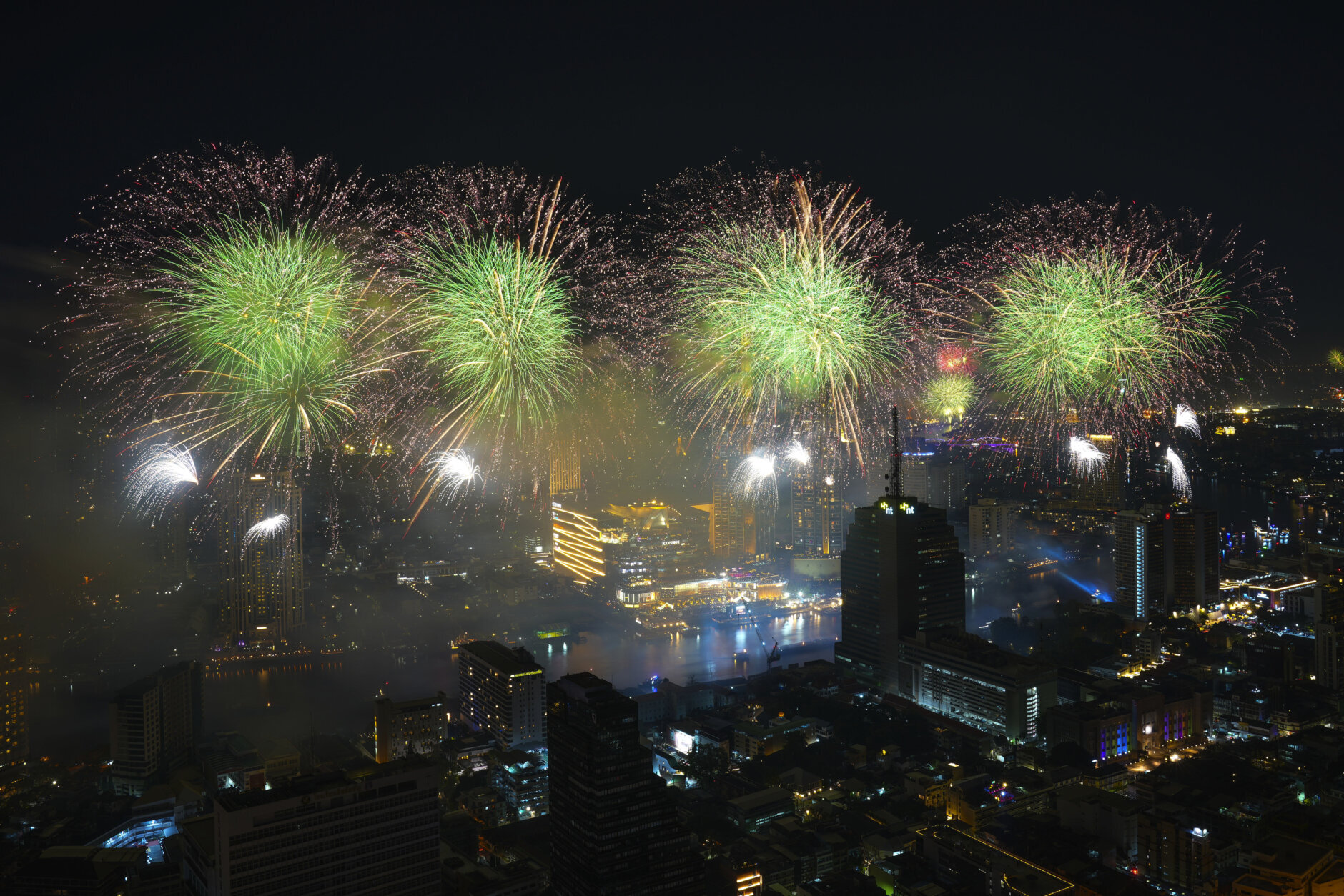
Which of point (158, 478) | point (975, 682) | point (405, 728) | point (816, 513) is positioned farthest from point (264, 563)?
point (816, 513)

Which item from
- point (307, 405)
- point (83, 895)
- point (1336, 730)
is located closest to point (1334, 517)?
point (1336, 730)

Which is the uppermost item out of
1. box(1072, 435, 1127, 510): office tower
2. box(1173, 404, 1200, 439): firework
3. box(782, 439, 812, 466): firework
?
box(1173, 404, 1200, 439): firework

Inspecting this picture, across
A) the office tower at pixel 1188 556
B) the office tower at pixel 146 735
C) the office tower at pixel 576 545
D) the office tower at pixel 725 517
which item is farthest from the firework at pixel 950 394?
the office tower at pixel 146 735

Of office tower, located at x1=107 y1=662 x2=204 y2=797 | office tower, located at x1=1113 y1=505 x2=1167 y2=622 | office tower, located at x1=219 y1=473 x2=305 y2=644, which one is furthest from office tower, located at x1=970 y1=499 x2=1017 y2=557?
office tower, located at x1=107 y1=662 x2=204 y2=797

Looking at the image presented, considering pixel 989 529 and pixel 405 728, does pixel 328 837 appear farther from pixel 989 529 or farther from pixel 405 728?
pixel 989 529

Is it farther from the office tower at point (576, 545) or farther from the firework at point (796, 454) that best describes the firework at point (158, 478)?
the firework at point (796, 454)

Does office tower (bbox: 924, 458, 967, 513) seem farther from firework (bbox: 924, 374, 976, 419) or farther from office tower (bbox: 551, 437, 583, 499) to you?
office tower (bbox: 551, 437, 583, 499)

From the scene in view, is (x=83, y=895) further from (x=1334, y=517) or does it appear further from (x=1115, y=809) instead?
(x=1334, y=517)
